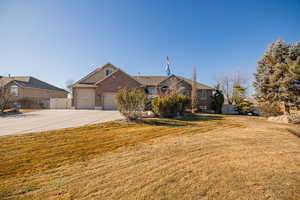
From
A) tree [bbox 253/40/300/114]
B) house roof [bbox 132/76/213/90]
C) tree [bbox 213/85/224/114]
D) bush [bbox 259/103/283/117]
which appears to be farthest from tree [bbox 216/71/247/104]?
bush [bbox 259/103/283/117]

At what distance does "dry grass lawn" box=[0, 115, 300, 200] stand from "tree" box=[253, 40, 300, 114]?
36.8ft

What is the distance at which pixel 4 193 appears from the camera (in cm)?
205

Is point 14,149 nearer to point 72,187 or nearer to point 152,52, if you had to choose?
point 72,187

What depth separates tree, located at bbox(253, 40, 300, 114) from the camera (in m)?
11.7

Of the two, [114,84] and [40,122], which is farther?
[114,84]

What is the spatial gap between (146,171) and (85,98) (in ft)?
58.2

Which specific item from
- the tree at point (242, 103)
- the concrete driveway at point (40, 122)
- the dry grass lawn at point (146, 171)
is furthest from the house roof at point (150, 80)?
the dry grass lawn at point (146, 171)

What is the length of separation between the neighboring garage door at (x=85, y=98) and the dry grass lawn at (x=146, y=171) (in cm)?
1384

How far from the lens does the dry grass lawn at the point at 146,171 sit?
6.88 ft

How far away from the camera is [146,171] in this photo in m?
2.76

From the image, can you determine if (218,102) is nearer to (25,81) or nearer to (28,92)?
(28,92)

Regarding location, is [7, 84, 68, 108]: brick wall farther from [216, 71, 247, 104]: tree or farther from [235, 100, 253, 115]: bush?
[216, 71, 247, 104]: tree

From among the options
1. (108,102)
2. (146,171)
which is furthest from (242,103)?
(146,171)

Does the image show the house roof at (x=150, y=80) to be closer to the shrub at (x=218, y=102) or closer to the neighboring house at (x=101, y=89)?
the neighboring house at (x=101, y=89)
